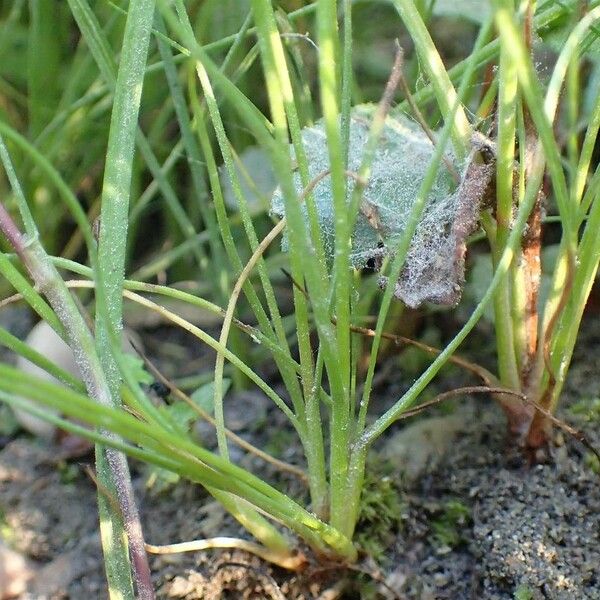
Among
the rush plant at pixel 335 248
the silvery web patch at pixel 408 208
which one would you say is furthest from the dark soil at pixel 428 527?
the silvery web patch at pixel 408 208

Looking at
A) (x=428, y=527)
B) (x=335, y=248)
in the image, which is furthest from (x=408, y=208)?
(x=428, y=527)

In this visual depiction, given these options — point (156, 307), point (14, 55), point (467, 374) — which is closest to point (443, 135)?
point (156, 307)

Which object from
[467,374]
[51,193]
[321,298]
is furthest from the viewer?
[51,193]

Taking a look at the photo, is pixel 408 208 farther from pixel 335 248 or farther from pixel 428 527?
pixel 428 527

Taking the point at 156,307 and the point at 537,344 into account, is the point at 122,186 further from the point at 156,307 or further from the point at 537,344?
the point at 537,344

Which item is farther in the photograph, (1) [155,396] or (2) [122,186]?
(1) [155,396]

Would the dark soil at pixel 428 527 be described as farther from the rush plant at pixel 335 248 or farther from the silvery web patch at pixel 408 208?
the silvery web patch at pixel 408 208

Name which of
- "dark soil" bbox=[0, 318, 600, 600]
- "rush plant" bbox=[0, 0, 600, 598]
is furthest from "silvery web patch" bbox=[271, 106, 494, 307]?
"dark soil" bbox=[0, 318, 600, 600]
